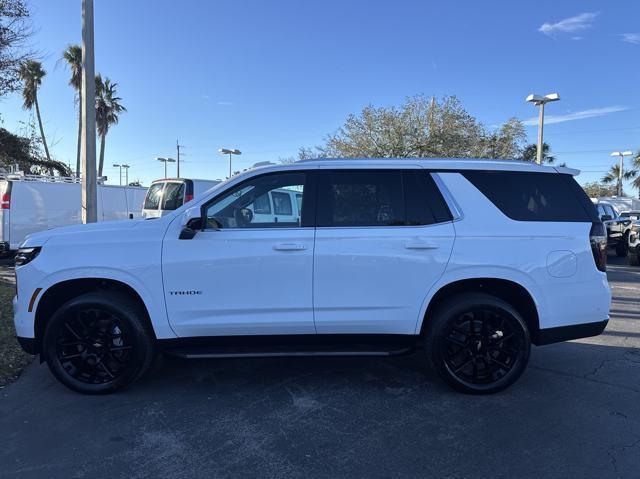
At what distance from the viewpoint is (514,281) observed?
405 cm

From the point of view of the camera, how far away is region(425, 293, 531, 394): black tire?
4.06 meters

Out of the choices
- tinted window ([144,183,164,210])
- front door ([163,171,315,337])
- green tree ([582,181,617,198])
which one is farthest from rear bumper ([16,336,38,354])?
green tree ([582,181,617,198])

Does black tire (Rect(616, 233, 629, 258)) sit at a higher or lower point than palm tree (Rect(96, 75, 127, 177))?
lower

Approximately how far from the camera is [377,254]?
396 centimetres

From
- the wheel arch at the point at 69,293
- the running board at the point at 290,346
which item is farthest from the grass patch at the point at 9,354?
the running board at the point at 290,346

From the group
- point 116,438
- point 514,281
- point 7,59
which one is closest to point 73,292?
point 116,438

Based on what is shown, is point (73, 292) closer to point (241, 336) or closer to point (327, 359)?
point (241, 336)

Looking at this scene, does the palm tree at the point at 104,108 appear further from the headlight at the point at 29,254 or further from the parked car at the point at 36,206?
the headlight at the point at 29,254

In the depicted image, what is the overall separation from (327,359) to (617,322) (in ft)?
14.6

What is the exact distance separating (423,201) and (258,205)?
1400mm

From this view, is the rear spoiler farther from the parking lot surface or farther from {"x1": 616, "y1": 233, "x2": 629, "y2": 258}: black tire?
{"x1": 616, "y1": 233, "x2": 629, "y2": 258}: black tire

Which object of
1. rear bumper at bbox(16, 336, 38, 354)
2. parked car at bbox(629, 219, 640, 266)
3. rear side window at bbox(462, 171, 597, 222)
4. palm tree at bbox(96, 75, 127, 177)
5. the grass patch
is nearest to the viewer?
rear bumper at bbox(16, 336, 38, 354)

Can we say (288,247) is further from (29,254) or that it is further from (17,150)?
(17,150)

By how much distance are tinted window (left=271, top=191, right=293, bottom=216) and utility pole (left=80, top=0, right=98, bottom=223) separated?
5.44 meters
